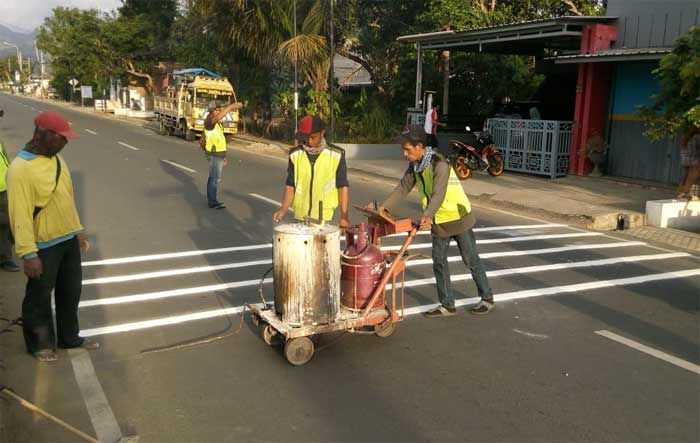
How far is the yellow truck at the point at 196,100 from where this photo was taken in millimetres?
26891

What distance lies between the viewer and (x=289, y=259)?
475 cm

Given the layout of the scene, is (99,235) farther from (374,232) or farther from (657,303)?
(657,303)

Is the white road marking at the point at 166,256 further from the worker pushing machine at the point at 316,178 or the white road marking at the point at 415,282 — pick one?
the worker pushing machine at the point at 316,178

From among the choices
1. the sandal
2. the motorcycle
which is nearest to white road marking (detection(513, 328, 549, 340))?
the sandal

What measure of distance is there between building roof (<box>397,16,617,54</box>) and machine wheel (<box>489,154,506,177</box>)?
2.97 m

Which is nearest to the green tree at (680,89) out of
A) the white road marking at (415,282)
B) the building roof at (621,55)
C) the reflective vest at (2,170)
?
the building roof at (621,55)

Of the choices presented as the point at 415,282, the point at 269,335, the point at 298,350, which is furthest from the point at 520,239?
the point at 298,350

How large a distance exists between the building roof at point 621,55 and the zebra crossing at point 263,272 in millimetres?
5076

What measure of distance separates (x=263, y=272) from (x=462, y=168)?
9.98m

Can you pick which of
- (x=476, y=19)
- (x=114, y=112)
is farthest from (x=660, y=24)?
(x=114, y=112)

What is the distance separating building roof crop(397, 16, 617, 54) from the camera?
1515 cm

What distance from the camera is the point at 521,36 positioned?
16.1 m

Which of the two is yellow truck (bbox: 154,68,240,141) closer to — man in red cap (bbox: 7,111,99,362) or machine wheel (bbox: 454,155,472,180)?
machine wheel (bbox: 454,155,472,180)

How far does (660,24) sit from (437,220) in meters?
11.4
